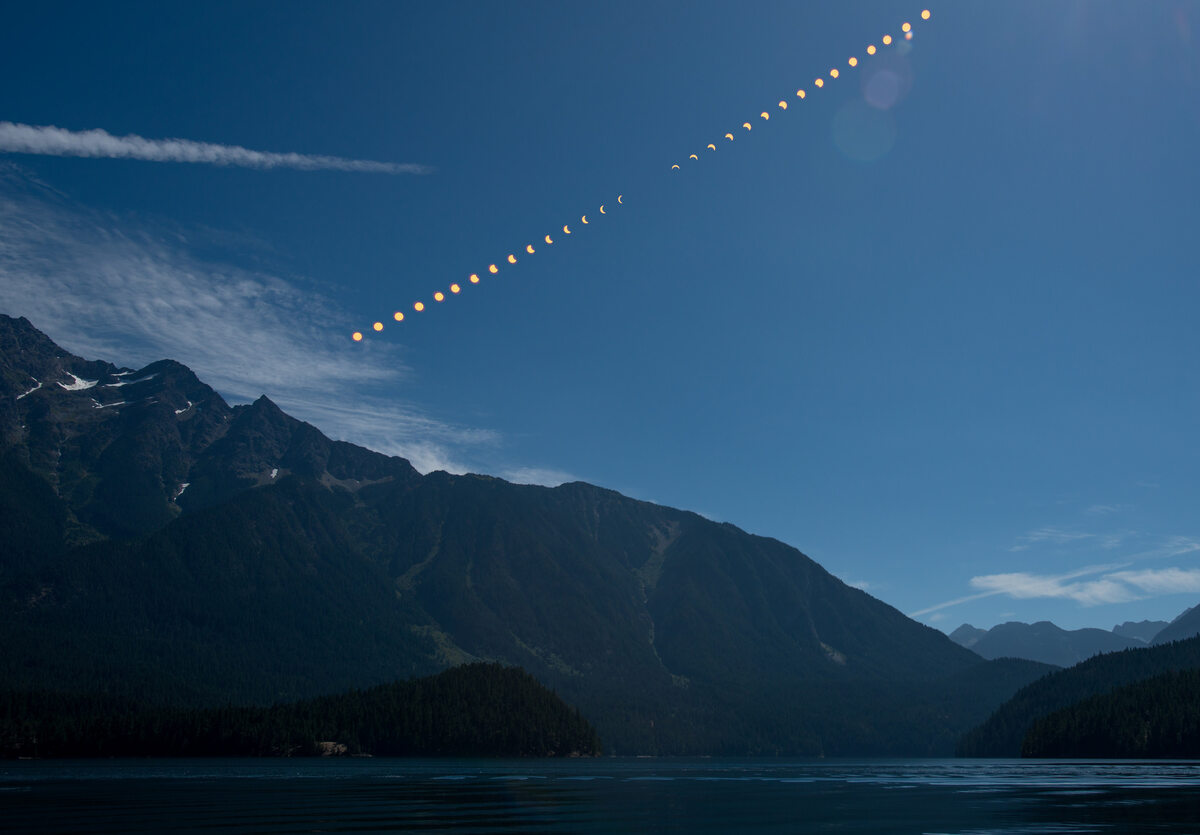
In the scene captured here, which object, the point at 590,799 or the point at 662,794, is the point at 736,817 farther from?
the point at 662,794

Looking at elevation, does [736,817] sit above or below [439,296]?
below

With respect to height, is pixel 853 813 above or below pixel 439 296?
below

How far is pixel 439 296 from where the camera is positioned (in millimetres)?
87312

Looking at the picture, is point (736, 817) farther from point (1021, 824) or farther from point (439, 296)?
point (439, 296)

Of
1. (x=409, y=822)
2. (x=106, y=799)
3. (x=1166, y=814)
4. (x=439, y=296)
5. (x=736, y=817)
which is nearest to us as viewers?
(x=409, y=822)

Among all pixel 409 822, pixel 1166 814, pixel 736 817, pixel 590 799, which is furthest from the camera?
pixel 590 799

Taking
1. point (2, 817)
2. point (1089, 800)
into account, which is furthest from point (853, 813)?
point (2, 817)

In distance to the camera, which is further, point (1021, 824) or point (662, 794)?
point (662, 794)

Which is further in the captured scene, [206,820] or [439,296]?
[439,296]

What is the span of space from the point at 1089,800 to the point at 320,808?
270 ft

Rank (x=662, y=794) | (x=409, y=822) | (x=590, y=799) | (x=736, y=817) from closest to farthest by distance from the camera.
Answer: (x=409, y=822) < (x=736, y=817) < (x=590, y=799) < (x=662, y=794)

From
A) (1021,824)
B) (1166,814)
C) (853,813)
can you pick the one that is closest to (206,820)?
(853,813)

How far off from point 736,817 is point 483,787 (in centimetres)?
5977

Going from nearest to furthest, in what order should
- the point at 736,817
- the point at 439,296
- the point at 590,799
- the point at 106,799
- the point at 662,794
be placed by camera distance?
the point at 736,817
the point at 439,296
the point at 106,799
the point at 590,799
the point at 662,794
